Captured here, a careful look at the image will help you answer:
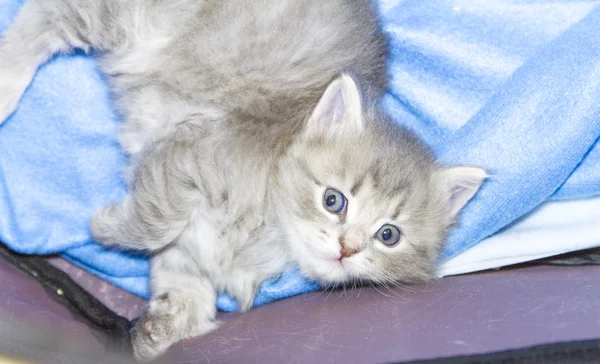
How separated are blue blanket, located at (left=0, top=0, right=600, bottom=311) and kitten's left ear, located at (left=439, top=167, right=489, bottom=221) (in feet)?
0.29

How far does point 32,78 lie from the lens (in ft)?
6.93

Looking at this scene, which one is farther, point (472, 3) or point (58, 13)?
point (472, 3)

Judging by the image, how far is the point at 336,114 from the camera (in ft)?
6.27

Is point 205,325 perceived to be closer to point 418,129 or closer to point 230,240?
point 230,240

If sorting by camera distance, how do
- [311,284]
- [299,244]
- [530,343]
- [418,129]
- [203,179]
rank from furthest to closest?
[418,129]
[311,284]
[299,244]
[203,179]
[530,343]

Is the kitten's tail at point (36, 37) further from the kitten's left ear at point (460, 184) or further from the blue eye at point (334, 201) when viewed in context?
the kitten's left ear at point (460, 184)

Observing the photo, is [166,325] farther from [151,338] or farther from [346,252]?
[346,252]

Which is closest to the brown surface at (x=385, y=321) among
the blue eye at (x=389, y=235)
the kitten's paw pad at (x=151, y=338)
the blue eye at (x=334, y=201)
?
the kitten's paw pad at (x=151, y=338)

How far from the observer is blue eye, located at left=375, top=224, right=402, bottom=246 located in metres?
1.87

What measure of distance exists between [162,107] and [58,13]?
0.41 m

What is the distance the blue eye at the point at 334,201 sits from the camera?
1.82 m

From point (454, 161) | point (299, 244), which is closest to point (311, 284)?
point (299, 244)

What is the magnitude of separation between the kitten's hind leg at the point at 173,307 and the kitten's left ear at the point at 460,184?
2.43 ft

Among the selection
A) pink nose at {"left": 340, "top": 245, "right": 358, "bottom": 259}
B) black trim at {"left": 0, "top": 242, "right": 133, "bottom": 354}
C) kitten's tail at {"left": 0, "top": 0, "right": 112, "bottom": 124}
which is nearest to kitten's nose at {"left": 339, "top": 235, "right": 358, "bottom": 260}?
pink nose at {"left": 340, "top": 245, "right": 358, "bottom": 259}
